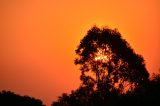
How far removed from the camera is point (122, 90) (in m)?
59.4

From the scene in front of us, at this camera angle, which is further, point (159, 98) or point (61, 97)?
point (61, 97)

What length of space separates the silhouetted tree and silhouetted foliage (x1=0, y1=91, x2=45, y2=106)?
39.9 m

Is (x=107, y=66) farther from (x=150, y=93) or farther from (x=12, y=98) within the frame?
(x=12, y=98)

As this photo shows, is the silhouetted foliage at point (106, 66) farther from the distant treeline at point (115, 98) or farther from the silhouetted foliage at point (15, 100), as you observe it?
the silhouetted foliage at point (15, 100)

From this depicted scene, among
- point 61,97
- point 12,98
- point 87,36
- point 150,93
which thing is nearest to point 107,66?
point 87,36

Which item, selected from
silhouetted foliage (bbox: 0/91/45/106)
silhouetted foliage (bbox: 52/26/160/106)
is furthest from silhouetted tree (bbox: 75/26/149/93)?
silhouetted foliage (bbox: 0/91/45/106)

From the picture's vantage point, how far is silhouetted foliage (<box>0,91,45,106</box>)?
9725cm

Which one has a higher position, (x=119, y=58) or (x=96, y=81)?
(x=119, y=58)

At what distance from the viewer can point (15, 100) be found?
101m

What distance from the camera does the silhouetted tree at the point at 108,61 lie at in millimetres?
59469

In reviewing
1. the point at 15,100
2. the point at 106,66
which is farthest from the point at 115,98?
the point at 15,100

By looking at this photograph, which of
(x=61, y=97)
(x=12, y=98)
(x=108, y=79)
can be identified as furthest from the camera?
(x=12, y=98)

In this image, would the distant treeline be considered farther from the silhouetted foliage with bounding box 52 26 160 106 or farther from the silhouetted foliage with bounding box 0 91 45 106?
the silhouetted foliage with bounding box 0 91 45 106

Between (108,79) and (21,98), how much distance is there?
5019cm
